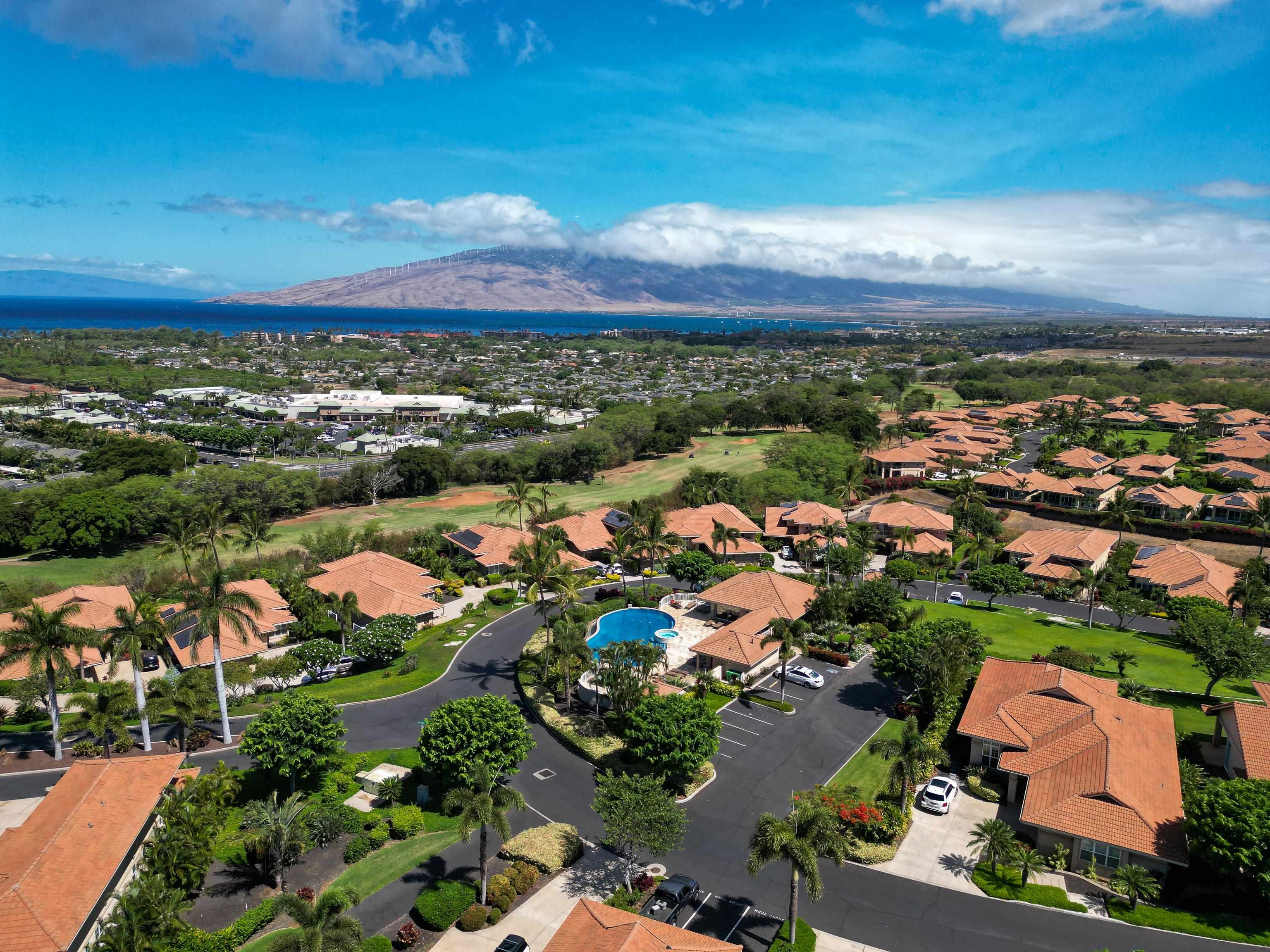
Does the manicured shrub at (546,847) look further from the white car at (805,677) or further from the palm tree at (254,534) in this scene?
the palm tree at (254,534)

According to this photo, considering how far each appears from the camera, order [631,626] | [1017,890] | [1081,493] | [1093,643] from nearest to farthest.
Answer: [1017,890], [1093,643], [631,626], [1081,493]

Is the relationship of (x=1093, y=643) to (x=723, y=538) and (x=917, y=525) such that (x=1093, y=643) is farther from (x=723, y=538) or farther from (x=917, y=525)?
(x=723, y=538)

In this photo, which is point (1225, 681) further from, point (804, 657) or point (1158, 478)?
point (1158, 478)

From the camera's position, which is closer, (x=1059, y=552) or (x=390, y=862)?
(x=390, y=862)

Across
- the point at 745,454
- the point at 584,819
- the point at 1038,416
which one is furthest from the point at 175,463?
the point at 1038,416

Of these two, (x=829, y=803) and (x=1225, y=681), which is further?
(x=1225, y=681)

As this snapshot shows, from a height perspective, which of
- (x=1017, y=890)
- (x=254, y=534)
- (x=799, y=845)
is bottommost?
(x=1017, y=890)

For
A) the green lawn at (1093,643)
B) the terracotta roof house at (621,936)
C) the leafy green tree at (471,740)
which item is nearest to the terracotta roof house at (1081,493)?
the green lawn at (1093,643)

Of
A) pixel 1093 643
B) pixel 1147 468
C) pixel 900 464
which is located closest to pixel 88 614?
pixel 1093 643
